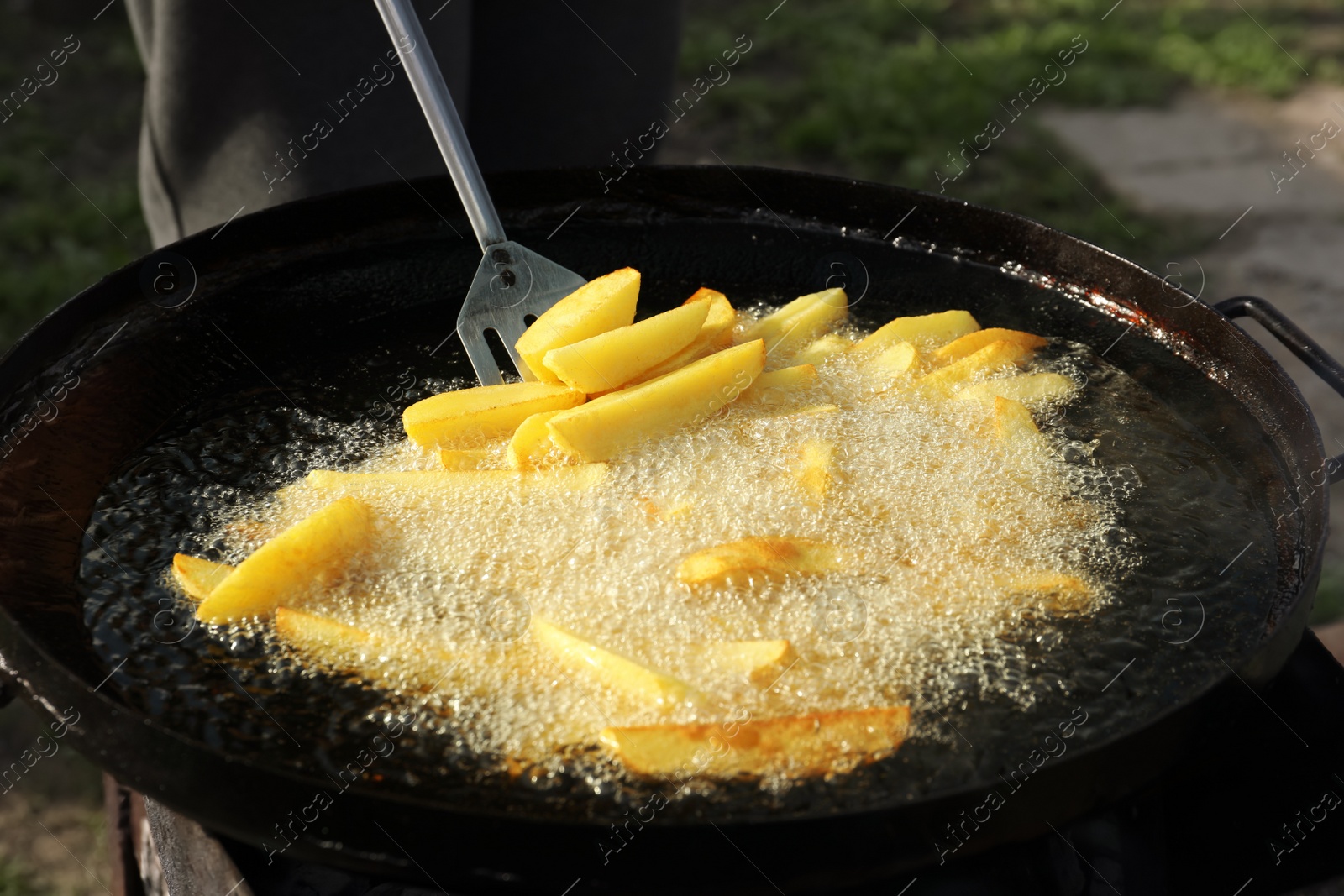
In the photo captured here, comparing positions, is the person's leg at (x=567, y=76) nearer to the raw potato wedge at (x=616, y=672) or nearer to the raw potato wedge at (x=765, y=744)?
the raw potato wedge at (x=616, y=672)

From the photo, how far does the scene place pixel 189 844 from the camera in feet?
4.99

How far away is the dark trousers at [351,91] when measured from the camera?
2482 mm

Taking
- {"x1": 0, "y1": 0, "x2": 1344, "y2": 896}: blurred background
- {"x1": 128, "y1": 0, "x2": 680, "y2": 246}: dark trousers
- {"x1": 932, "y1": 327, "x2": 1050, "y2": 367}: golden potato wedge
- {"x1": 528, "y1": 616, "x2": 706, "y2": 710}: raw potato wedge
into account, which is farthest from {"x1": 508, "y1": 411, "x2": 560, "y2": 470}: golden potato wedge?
{"x1": 0, "y1": 0, "x2": 1344, "y2": 896}: blurred background

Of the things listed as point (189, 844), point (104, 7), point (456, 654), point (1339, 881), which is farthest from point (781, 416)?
point (104, 7)

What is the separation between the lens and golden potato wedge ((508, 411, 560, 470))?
163 cm

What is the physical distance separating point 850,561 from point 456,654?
537 millimetres

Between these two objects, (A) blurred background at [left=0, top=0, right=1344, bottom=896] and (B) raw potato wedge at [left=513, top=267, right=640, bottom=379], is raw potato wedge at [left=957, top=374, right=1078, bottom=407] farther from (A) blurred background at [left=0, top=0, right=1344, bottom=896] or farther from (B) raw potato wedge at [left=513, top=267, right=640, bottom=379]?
(A) blurred background at [left=0, top=0, right=1344, bottom=896]

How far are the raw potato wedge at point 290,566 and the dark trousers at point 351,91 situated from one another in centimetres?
108

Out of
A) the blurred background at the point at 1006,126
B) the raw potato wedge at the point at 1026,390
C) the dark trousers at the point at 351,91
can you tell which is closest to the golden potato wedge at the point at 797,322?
the raw potato wedge at the point at 1026,390

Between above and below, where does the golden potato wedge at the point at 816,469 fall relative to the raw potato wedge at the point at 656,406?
below

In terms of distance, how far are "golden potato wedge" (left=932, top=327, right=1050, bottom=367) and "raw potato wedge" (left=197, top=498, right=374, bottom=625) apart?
3.39ft

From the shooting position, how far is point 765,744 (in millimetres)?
1239

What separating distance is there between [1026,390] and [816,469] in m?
0.47

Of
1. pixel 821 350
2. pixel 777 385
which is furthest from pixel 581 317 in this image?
pixel 821 350
